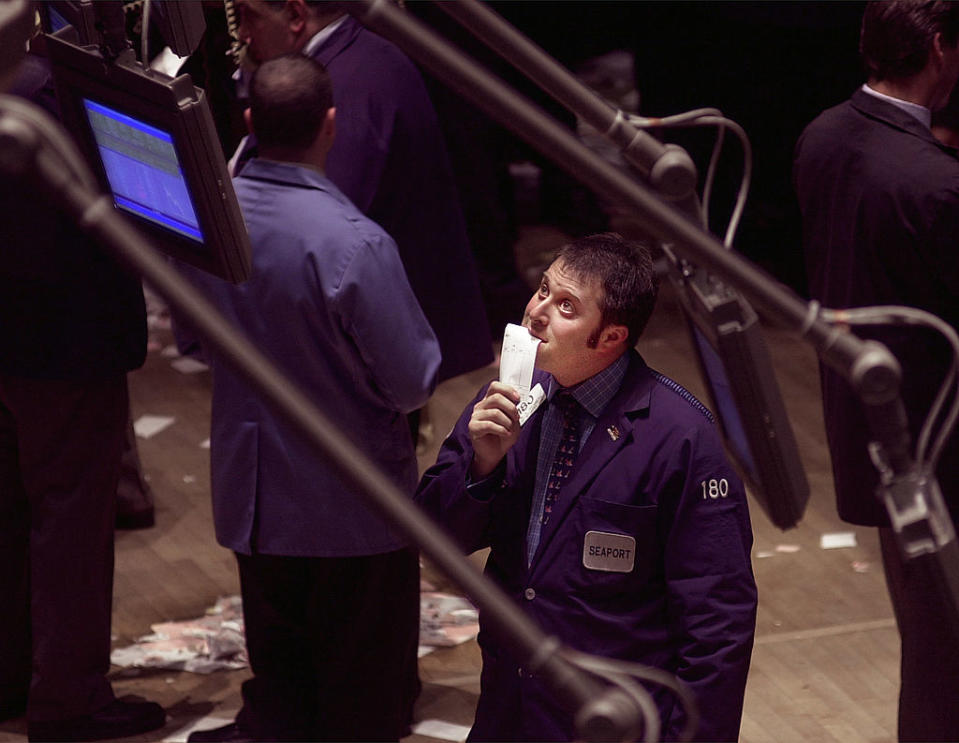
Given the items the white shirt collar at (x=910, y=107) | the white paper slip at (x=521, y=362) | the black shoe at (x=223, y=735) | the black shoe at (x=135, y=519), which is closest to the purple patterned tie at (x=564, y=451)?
the white paper slip at (x=521, y=362)

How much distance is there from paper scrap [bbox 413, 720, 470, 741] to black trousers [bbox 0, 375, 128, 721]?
0.92 metres

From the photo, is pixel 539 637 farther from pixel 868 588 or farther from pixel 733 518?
pixel 868 588

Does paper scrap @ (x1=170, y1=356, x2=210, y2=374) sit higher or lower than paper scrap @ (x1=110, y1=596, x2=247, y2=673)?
higher

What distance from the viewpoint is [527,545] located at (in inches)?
115

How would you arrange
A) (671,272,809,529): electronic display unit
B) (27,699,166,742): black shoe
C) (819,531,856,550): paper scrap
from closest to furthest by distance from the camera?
(671,272,809,529): electronic display unit → (27,699,166,742): black shoe → (819,531,856,550): paper scrap

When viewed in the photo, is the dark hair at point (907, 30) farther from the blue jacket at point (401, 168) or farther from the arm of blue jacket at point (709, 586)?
the blue jacket at point (401, 168)

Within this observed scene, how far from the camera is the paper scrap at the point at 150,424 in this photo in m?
6.52

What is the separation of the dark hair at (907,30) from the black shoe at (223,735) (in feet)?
8.26

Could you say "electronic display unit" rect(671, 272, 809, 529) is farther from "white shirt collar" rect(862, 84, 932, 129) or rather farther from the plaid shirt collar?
"white shirt collar" rect(862, 84, 932, 129)

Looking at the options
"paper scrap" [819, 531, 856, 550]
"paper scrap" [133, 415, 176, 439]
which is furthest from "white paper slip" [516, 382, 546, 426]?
"paper scrap" [133, 415, 176, 439]

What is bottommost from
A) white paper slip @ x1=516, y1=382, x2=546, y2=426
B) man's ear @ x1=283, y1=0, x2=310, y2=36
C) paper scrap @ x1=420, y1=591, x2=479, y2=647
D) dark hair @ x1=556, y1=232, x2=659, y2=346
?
Answer: paper scrap @ x1=420, y1=591, x2=479, y2=647

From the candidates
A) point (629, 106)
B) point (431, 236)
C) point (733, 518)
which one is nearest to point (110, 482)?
point (431, 236)

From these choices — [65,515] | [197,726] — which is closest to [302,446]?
[65,515]

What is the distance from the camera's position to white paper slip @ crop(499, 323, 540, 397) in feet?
9.33
